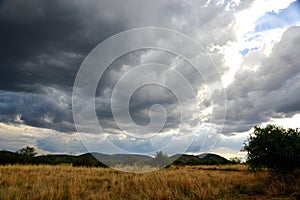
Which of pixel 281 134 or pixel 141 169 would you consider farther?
pixel 141 169

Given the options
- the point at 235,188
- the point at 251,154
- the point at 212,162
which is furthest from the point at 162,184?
the point at 212,162

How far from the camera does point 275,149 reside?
1191 cm

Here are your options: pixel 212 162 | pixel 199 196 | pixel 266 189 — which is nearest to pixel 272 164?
pixel 266 189

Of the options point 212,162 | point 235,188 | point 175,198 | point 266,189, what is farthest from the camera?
point 212,162

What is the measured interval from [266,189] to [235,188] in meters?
1.38

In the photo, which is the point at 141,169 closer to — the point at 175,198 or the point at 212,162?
the point at 175,198

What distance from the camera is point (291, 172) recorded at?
39.2 ft

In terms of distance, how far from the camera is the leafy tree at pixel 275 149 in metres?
11.8

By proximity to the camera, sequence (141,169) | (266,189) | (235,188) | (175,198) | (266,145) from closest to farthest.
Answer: (175,198) < (266,189) < (235,188) < (266,145) < (141,169)

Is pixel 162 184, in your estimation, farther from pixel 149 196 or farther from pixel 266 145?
pixel 266 145

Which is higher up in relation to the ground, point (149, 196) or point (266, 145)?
point (266, 145)

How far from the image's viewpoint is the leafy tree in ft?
38.7

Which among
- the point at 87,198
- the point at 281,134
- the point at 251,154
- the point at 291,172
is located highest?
the point at 281,134

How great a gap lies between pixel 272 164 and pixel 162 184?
588 centimetres
